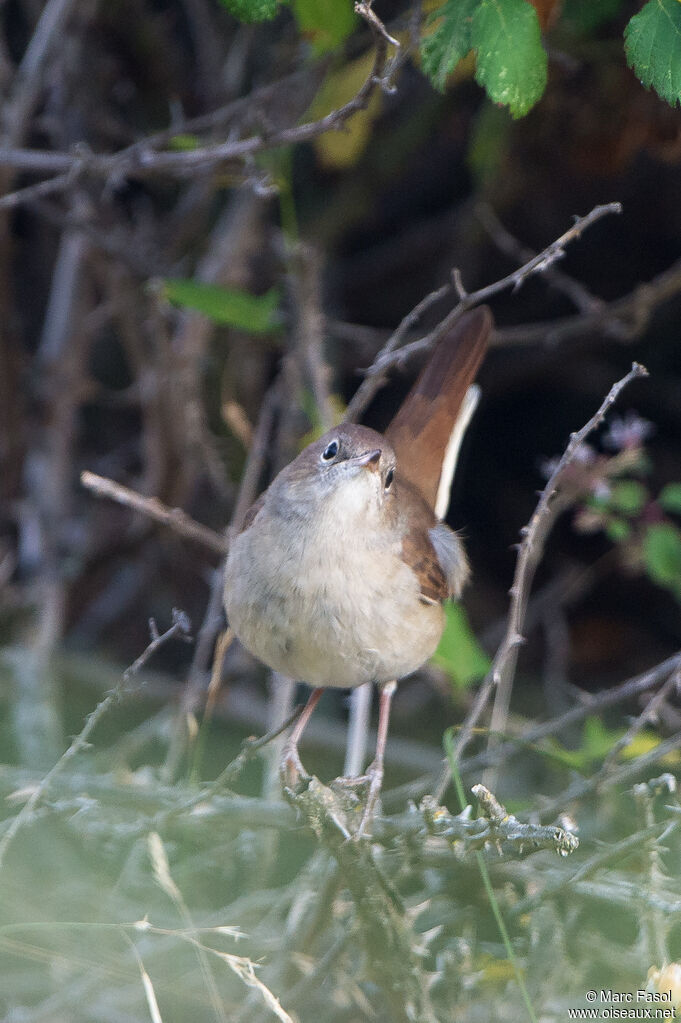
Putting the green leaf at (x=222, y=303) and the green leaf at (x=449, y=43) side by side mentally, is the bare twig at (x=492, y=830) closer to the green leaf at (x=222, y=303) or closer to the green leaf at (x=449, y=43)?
the green leaf at (x=449, y=43)

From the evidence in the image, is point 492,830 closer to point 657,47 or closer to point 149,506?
point 149,506

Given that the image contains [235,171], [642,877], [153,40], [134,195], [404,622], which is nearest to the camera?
[642,877]

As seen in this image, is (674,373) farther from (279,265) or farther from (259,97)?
(259,97)

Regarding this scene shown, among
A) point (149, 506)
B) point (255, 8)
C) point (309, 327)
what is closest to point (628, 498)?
point (309, 327)

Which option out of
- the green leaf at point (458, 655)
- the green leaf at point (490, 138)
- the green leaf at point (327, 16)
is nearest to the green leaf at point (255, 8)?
the green leaf at point (327, 16)

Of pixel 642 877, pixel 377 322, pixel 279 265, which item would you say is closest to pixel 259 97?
pixel 279 265

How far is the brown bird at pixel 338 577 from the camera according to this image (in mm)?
2375

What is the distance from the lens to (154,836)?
7.91ft

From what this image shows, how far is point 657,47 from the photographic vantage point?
6.64 feet

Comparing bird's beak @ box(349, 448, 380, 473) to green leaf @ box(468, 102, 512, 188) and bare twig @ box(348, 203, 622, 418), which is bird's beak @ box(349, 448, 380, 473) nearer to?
bare twig @ box(348, 203, 622, 418)

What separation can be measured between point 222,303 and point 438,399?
709mm

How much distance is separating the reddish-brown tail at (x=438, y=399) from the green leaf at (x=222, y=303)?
0.54 metres

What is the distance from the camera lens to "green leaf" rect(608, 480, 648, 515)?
11.3ft

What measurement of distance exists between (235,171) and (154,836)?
82.9 inches
